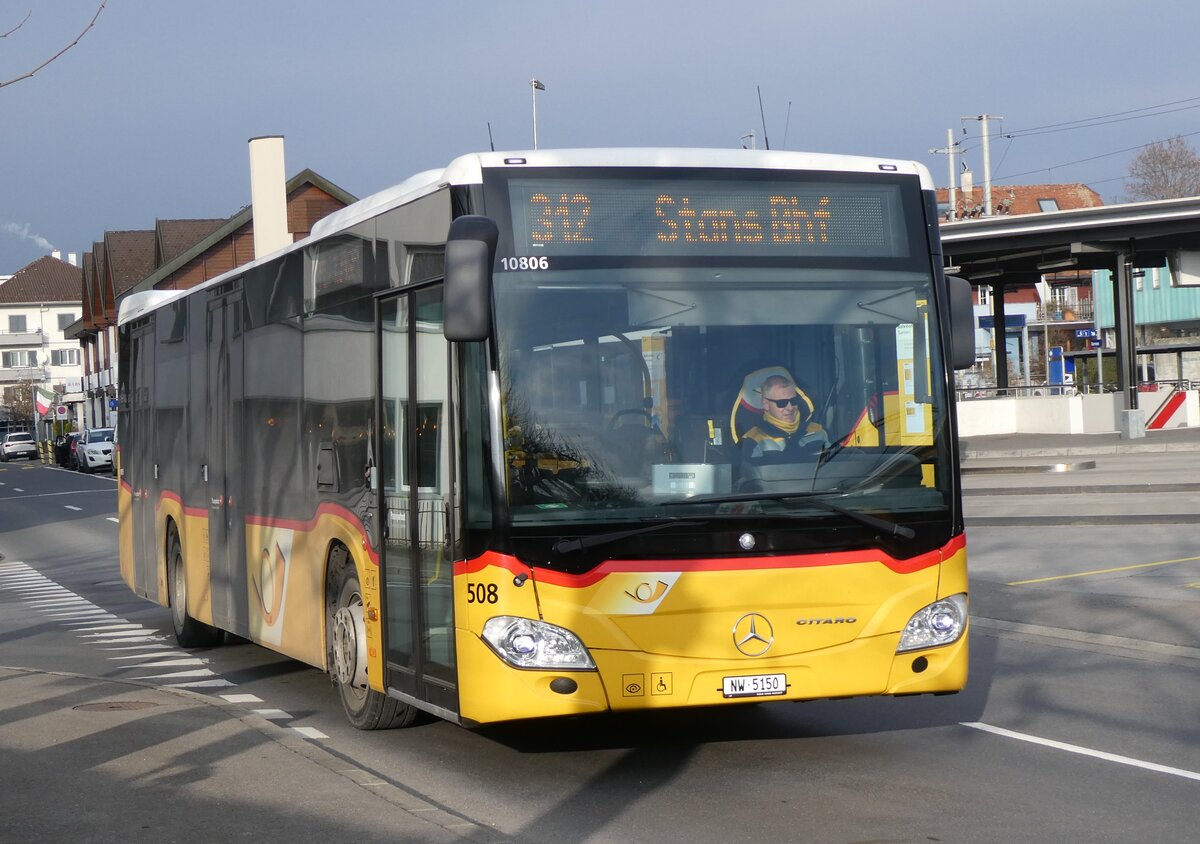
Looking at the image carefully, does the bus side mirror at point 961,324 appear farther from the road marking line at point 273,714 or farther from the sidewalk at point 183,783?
the road marking line at point 273,714

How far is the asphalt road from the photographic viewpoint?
22.1ft

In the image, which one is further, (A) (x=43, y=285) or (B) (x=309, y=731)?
(A) (x=43, y=285)

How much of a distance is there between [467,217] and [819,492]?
204 centimetres

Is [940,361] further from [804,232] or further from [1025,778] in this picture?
[1025,778]

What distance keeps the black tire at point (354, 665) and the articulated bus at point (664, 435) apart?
0.56m

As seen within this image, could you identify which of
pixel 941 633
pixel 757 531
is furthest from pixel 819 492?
pixel 941 633

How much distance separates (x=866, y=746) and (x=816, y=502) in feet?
5.68

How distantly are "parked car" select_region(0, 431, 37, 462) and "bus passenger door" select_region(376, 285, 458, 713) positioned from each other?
3515 inches

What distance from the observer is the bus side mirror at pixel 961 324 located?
776cm

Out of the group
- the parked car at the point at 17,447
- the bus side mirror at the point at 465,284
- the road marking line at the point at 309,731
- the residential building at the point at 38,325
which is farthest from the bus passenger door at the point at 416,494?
the residential building at the point at 38,325

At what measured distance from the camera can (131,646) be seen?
14.2 m

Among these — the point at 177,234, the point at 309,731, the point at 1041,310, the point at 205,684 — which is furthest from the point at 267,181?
the point at 1041,310

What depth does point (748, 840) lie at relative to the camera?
6.39 m

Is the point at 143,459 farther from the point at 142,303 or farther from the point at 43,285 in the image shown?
the point at 43,285
